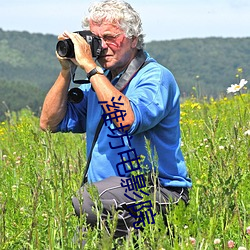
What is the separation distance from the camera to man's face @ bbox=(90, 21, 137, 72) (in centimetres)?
345

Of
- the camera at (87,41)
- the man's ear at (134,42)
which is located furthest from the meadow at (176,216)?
the man's ear at (134,42)

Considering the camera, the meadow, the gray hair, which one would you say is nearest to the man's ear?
the gray hair

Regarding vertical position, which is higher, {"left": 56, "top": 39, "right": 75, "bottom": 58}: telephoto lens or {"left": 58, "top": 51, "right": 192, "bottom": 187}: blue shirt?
{"left": 56, "top": 39, "right": 75, "bottom": 58}: telephoto lens

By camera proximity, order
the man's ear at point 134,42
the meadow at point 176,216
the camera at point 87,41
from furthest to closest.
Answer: the man's ear at point 134,42 → the camera at point 87,41 → the meadow at point 176,216

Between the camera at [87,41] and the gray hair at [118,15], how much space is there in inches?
4.2

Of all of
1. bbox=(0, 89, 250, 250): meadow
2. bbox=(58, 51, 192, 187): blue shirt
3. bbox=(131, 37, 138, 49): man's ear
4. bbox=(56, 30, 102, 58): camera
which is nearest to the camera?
bbox=(0, 89, 250, 250): meadow

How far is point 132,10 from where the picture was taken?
354 centimetres

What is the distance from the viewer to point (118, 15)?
345cm

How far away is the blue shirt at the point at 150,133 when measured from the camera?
3.23 m

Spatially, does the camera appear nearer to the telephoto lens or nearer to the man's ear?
the telephoto lens

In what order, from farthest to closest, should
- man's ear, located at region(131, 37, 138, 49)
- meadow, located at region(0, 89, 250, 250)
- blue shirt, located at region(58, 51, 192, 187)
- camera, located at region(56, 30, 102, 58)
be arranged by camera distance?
man's ear, located at region(131, 37, 138, 49) → camera, located at region(56, 30, 102, 58) → blue shirt, located at region(58, 51, 192, 187) → meadow, located at region(0, 89, 250, 250)

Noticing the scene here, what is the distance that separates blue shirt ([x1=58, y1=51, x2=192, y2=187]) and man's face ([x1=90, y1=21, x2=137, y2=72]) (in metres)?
0.12

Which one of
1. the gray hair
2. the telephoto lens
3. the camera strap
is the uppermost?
the gray hair

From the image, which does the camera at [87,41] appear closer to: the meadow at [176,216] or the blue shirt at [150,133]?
the blue shirt at [150,133]
